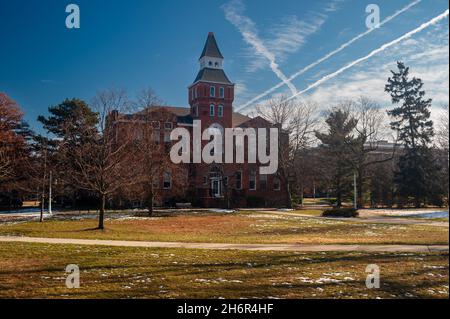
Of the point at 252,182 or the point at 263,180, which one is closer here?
the point at 252,182

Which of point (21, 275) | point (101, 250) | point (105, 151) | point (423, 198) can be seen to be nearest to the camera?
point (423, 198)

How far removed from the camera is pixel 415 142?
15.4ft

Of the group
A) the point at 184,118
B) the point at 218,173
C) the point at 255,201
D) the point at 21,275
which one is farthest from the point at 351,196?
the point at 21,275

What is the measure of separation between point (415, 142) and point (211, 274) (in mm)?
5321

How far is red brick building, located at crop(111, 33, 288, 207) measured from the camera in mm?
42969

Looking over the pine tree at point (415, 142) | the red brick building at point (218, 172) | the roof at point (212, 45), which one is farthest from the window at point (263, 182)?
the pine tree at point (415, 142)

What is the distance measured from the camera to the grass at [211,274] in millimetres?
6715

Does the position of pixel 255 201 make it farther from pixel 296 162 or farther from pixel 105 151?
pixel 105 151

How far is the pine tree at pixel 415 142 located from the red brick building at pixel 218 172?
35165 mm

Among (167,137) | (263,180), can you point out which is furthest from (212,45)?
(263,180)

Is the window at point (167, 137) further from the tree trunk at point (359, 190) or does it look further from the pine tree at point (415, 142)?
the pine tree at point (415, 142)

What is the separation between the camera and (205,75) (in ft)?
147

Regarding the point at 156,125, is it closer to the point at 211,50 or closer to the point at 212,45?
the point at 211,50
